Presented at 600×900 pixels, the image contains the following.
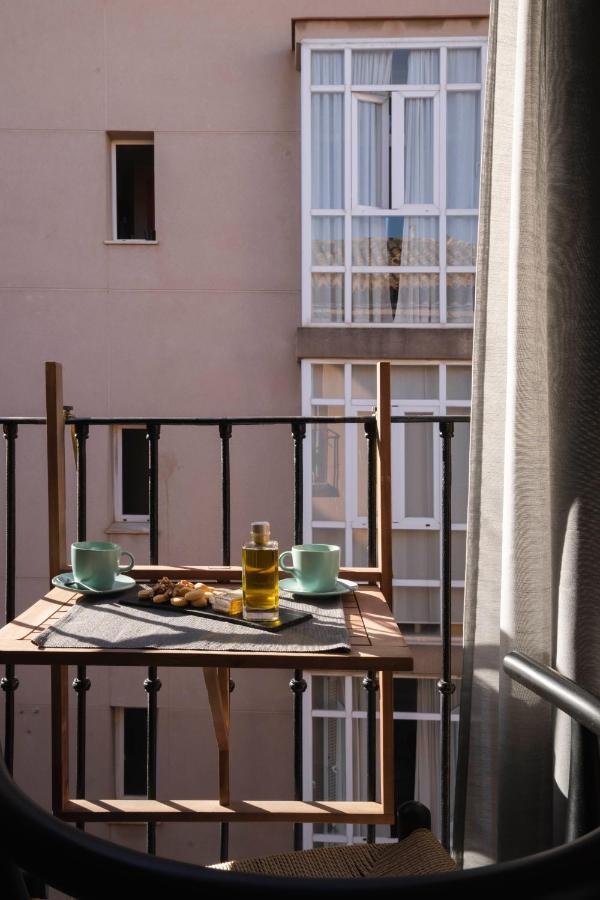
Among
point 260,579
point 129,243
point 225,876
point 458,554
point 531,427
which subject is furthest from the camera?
point 129,243

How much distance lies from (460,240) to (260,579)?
6.58 m

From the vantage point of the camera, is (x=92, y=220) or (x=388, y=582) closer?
(x=388, y=582)

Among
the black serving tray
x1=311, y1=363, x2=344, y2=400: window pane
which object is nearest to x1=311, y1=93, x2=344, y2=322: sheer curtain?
x1=311, y1=363, x2=344, y2=400: window pane

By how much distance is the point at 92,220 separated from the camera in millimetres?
7227

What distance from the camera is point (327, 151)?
6.97 metres

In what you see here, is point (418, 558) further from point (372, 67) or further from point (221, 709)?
point (221, 709)

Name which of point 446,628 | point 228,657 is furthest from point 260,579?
point 446,628

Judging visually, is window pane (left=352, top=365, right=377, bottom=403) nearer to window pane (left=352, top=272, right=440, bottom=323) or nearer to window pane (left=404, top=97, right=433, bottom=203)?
window pane (left=352, top=272, right=440, bottom=323)

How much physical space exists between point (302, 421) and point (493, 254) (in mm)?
532

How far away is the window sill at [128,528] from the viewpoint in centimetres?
696

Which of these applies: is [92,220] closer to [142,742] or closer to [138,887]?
[142,742]

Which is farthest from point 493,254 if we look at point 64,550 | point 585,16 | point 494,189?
point 64,550

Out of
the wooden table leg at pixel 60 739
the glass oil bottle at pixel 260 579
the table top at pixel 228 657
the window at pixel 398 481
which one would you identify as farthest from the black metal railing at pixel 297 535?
the window at pixel 398 481

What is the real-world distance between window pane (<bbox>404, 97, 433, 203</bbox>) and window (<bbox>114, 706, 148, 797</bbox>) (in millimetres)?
5754
